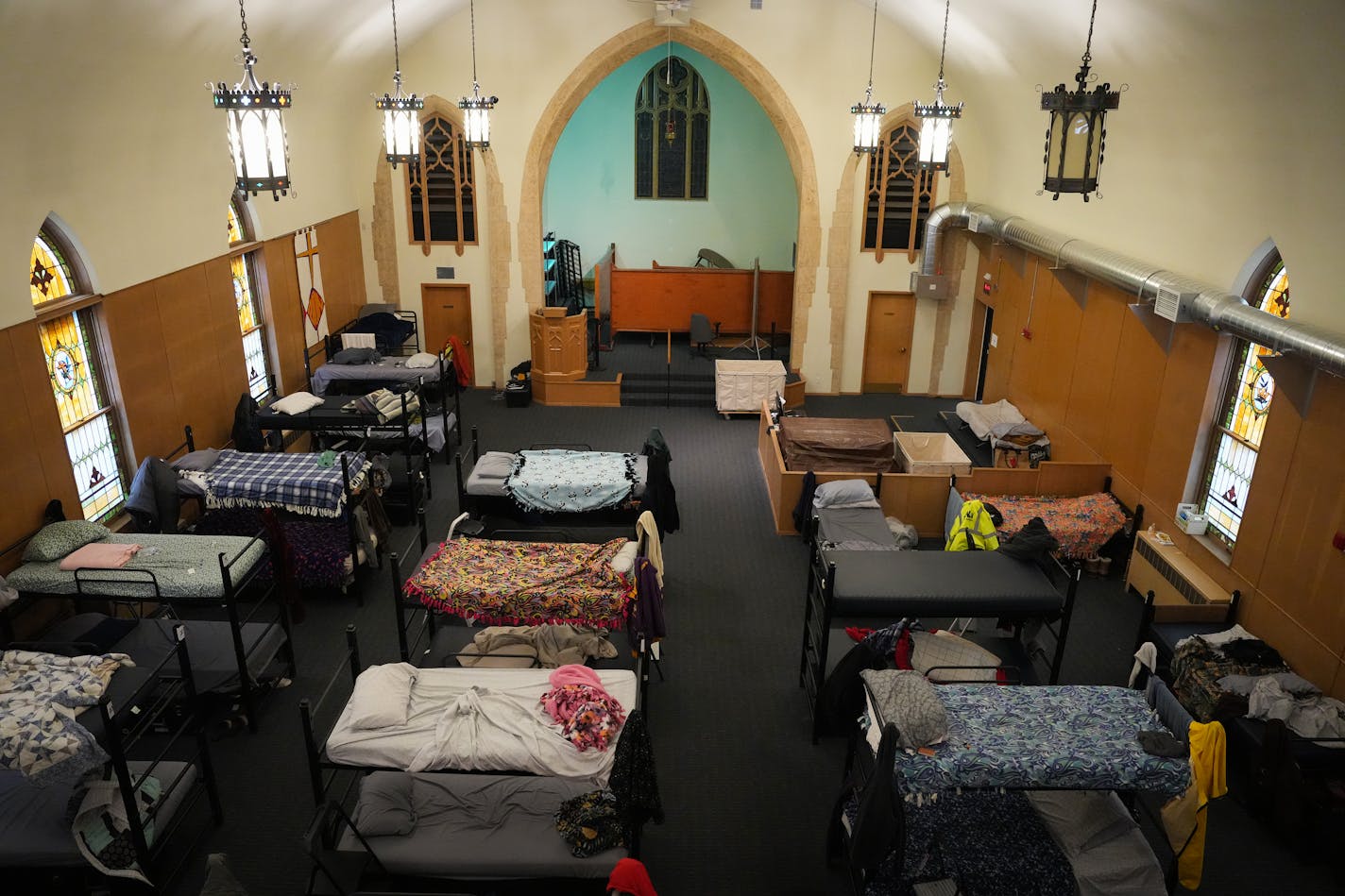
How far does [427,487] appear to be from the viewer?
40.6 feet

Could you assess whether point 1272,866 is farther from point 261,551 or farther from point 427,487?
point 427,487

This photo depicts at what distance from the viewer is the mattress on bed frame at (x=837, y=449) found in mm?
11977

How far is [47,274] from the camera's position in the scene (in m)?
8.80

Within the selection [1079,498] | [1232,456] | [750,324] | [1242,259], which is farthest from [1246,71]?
[750,324]

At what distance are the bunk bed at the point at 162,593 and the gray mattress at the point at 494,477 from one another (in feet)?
8.32

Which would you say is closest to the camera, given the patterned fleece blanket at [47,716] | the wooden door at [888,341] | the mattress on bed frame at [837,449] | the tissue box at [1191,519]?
the patterned fleece blanket at [47,716]

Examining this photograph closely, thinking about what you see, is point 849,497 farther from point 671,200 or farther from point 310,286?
point 671,200

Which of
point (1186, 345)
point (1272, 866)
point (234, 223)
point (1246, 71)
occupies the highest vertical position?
point (1246, 71)

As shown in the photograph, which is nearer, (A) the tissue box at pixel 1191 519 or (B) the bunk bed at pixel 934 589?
(B) the bunk bed at pixel 934 589

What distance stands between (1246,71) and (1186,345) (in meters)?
2.90

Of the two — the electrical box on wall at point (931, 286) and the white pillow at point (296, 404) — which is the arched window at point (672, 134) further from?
the white pillow at point (296, 404)

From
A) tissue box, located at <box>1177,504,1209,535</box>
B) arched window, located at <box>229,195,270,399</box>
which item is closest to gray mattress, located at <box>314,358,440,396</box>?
arched window, located at <box>229,195,270,399</box>

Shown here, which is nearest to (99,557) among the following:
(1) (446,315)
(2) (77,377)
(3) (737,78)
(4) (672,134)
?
(2) (77,377)

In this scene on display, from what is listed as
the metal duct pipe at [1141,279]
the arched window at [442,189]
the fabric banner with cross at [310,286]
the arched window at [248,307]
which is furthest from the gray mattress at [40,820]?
the arched window at [442,189]
